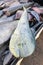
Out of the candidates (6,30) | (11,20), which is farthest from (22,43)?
(11,20)

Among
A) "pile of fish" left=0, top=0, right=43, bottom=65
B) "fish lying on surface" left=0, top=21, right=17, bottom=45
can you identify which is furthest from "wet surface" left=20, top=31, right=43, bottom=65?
"fish lying on surface" left=0, top=21, right=17, bottom=45

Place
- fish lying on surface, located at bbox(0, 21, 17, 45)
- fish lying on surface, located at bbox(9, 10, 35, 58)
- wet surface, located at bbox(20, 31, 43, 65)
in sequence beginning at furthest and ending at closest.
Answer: fish lying on surface, located at bbox(0, 21, 17, 45) < wet surface, located at bbox(20, 31, 43, 65) < fish lying on surface, located at bbox(9, 10, 35, 58)

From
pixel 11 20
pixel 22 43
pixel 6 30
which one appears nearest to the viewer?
pixel 22 43

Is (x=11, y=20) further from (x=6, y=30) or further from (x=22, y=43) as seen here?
(x=22, y=43)

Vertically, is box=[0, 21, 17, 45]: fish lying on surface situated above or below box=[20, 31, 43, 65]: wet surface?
above

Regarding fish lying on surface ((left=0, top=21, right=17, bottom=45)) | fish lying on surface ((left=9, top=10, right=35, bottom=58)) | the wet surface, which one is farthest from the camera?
fish lying on surface ((left=0, top=21, right=17, bottom=45))

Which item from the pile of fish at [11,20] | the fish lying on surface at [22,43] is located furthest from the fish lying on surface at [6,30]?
the fish lying on surface at [22,43]

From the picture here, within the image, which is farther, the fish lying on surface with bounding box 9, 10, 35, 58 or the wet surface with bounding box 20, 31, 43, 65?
the wet surface with bounding box 20, 31, 43, 65

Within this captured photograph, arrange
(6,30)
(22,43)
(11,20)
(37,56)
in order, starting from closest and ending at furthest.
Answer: (22,43)
(37,56)
(6,30)
(11,20)

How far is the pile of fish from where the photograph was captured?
1.62 meters

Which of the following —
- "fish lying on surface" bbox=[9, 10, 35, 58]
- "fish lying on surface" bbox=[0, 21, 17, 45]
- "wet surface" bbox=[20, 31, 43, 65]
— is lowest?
"wet surface" bbox=[20, 31, 43, 65]

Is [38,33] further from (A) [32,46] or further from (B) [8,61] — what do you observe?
(B) [8,61]

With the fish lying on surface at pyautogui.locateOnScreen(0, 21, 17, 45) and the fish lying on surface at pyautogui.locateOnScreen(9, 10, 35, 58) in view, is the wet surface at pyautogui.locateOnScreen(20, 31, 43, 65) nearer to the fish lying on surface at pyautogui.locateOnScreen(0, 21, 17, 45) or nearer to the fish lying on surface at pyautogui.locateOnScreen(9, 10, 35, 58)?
the fish lying on surface at pyautogui.locateOnScreen(9, 10, 35, 58)

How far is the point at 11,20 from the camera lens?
187 centimetres
